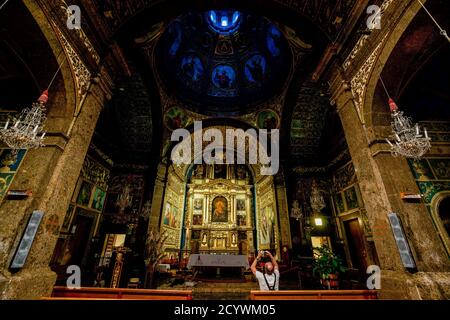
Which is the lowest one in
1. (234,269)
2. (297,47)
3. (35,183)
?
(234,269)

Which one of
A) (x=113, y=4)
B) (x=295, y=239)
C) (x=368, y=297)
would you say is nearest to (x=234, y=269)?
(x=295, y=239)

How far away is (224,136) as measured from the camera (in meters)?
13.6

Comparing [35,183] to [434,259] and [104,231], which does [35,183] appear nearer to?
[434,259]

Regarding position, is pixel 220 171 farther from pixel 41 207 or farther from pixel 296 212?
pixel 41 207

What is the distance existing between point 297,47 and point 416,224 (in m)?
7.68

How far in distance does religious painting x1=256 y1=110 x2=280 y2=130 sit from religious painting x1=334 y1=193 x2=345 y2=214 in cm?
471

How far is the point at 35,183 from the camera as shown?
3.26 meters

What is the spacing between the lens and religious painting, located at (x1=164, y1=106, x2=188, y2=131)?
10578 millimetres

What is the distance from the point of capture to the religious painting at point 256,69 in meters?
11.6

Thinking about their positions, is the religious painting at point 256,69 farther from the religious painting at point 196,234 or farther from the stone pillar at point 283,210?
the religious painting at point 196,234

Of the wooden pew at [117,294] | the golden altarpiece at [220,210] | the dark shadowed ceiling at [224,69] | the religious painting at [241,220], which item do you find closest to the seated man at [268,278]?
the wooden pew at [117,294]

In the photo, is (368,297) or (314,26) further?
(314,26)

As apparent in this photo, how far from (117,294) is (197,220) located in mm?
11953

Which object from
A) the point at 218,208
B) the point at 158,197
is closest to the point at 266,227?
the point at 218,208
